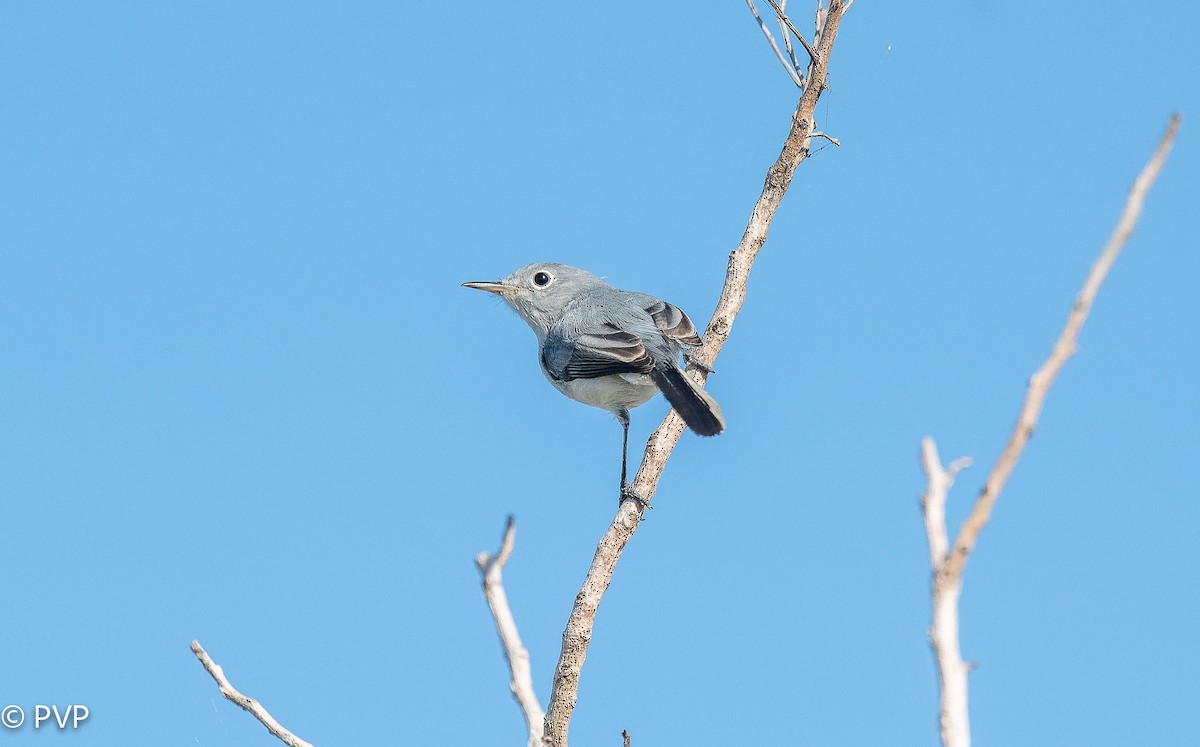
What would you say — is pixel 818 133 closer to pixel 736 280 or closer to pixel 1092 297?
pixel 736 280

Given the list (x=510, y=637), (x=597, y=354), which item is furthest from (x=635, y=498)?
(x=510, y=637)

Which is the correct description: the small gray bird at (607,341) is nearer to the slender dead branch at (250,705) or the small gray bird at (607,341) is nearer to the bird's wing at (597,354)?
Result: the bird's wing at (597,354)

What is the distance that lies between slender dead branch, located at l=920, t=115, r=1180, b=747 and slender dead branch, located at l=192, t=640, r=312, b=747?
8.30 ft

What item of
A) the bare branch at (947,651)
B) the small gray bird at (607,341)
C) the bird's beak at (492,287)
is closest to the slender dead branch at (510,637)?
the bare branch at (947,651)

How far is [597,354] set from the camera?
679 centimetres

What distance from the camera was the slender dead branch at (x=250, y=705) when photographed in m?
3.77

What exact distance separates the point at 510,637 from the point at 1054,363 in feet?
4.08

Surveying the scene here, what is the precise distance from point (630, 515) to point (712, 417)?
30.5 inches

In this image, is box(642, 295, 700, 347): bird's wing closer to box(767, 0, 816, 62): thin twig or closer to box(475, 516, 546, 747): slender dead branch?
box(767, 0, 816, 62): thin twig

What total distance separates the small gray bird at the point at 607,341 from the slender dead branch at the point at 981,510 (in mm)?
3905

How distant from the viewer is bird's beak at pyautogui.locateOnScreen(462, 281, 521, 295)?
25.8 ft

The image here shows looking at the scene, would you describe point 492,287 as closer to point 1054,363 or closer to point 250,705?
point 250,705

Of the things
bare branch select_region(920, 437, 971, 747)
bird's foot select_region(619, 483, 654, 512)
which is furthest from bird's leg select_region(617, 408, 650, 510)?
bare branch select_region(920, 437, 971, 747)

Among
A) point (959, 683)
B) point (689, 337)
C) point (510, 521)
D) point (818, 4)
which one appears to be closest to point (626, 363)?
point (689, 337)
